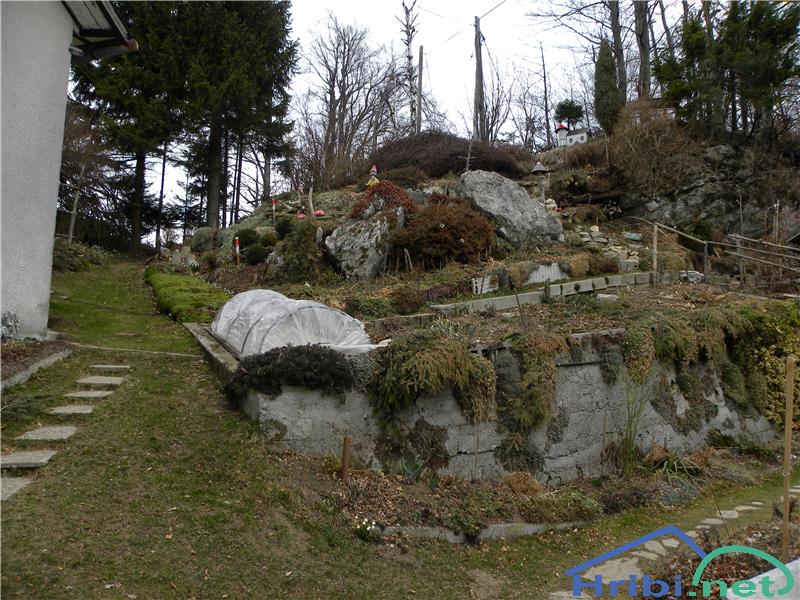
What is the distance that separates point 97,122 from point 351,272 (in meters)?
15.0

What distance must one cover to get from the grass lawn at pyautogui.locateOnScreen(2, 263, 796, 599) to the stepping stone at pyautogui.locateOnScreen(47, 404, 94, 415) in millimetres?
123

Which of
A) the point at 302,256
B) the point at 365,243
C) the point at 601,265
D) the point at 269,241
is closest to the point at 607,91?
the point at 601,265

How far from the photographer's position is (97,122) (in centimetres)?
2105

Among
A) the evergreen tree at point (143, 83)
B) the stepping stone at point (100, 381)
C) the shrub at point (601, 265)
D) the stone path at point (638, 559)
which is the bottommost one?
the stone path at point (638, 559)

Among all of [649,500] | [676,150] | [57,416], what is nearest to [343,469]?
[57,416]

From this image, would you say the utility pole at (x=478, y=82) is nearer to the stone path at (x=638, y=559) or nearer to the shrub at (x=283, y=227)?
the shrub at (x=283, y=227)

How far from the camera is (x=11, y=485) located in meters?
4.39

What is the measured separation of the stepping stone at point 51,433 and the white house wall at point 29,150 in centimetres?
245

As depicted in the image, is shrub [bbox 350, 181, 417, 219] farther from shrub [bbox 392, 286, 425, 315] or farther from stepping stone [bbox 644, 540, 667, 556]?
A: stepping stone [bbox 644, 540, 667, 556]

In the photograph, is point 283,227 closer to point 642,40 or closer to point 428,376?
point 428,376

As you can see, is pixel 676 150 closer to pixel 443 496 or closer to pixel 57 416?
pixel 443 496

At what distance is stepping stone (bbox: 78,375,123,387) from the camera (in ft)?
21.5

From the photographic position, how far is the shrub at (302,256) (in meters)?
12.2

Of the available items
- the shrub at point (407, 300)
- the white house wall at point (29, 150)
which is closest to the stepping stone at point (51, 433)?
the white house wall at point (29, 150)
